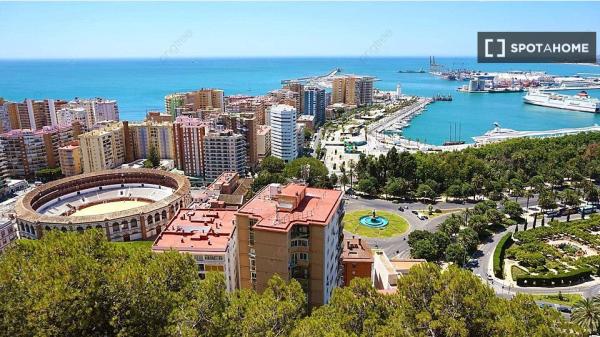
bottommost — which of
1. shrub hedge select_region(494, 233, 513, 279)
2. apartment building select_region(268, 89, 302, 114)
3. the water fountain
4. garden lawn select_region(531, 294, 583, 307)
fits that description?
garden lawn select_region(531, 294, 583, 307)

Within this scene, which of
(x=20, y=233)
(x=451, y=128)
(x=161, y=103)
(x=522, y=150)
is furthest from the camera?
(x=161, y=103)

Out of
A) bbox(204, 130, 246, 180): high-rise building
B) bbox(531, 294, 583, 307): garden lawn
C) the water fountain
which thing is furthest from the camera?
bbox(204, 130, 246, 180): high-rise building

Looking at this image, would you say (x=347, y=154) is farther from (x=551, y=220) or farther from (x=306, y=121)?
(x=551, y=220)

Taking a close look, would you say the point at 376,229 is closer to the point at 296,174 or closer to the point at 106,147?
the point at 296,174

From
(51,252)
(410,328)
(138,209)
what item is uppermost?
(51,252)

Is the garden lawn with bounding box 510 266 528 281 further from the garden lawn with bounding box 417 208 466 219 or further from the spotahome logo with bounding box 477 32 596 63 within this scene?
the spotahome logo with bounding box 477 32 596 63

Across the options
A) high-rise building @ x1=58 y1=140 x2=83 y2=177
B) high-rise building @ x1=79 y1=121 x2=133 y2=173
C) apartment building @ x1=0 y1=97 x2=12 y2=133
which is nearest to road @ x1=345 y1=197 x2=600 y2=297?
high-rise building @ x1=79 y1=121 x2=133 y2=173

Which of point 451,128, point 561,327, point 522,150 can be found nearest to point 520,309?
point 561,327

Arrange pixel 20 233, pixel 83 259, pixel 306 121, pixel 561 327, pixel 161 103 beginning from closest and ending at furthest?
pixel 561 327 < pixel 83 259 < pixel 20 233 < pixel 306 121 < pixel 161 103
